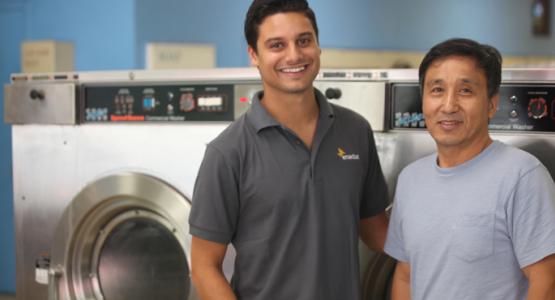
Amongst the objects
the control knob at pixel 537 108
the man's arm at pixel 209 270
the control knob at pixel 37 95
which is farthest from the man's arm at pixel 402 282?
the control knob at pixel 37 95

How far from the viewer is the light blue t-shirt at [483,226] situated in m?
1.22

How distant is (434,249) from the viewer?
1.34m

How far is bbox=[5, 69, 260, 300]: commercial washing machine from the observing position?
197cm

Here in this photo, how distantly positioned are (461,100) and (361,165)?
1.05ft

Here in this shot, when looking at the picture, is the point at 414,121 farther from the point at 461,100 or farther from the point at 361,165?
the point at 461,100

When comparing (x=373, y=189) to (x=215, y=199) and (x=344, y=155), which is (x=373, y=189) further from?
(x=215, y=199)

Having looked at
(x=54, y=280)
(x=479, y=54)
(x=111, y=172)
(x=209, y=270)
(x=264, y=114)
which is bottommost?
(x=54, y=280)

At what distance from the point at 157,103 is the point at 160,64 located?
3.79ft

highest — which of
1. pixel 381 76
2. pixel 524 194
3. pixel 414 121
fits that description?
pixel 381 76

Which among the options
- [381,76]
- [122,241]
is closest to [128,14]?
[122,241]

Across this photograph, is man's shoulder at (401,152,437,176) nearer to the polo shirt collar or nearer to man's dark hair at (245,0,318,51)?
the polo shirt collar

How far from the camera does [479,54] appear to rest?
131cm

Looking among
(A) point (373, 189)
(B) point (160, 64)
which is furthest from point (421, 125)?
(B) point (160, 64)

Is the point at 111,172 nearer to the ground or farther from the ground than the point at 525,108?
nearer to the ground
